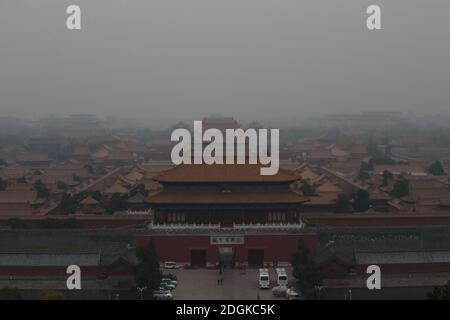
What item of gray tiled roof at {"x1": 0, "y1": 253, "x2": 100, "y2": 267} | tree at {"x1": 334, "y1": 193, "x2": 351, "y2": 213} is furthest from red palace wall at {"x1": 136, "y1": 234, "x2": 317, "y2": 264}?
tree at {"x1": 334, "y1": 193, "x2": 351, "y2": 213}

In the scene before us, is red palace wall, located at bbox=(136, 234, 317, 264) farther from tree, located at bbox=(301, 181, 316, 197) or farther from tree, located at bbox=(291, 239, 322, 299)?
tree, located at bbox=(301, 181, 316, 197)

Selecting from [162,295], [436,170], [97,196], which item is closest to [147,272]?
[162,295]

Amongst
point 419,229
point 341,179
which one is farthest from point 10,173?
point 419,229

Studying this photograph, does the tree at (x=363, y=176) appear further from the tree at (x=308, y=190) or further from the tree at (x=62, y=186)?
the tree at (x=62, y=186)

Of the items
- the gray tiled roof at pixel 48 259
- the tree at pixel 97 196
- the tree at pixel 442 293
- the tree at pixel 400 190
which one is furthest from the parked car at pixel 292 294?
the tree at pixel 400 190

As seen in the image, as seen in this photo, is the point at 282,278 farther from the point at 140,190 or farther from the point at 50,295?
the point at 140,190

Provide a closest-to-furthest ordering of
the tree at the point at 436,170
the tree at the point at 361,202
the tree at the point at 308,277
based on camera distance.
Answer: the tree at the point at 308,277 < the tree at the point at 361,202 < the tree at the point at 436,170
